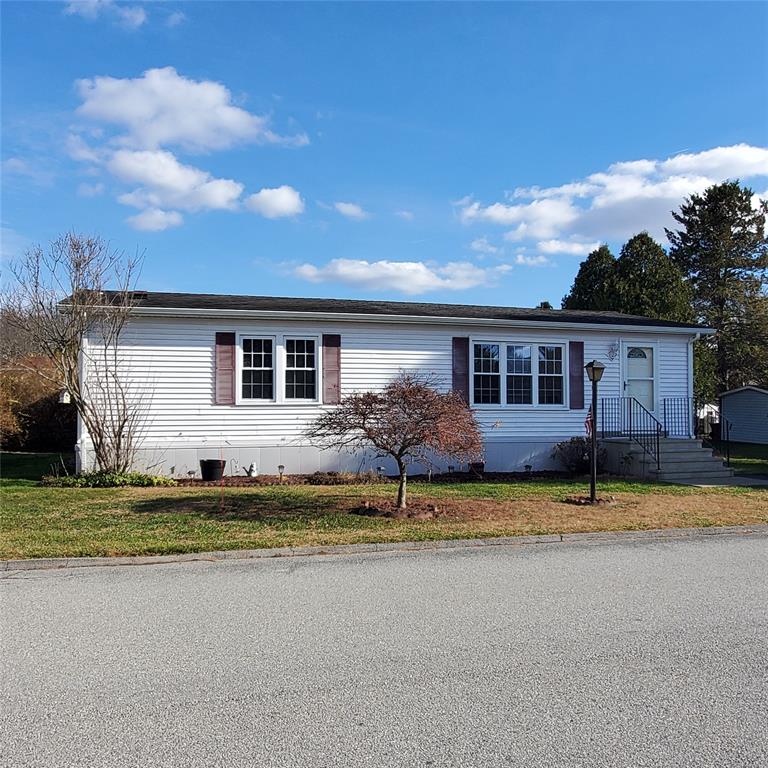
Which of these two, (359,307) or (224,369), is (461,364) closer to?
(359,307)

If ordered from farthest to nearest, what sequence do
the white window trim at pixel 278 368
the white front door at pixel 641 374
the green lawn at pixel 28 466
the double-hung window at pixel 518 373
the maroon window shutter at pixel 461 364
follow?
1. the white front door at pixel 641 374
2. the double-hung window at pixel 518 373
3. the maroon window shutter at pixel 461 364
4. the white window trim at pixel 278 368
5. the green lawn at pixel 28 466

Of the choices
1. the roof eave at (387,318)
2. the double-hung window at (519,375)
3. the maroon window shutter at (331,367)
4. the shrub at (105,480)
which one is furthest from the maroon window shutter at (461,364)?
the shrub at (105,480)

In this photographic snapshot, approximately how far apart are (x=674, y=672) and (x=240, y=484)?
10611 millimetres

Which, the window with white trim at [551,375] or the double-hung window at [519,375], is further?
the window with white trim at [551,375]

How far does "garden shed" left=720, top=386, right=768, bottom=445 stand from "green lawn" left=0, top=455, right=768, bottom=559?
18.6m

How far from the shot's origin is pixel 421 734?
3.41 metres

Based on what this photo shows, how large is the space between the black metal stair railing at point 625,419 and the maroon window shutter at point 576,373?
65 cm

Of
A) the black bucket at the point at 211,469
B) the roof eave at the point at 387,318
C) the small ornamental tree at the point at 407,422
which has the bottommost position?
the black bucket at the point at 211,469

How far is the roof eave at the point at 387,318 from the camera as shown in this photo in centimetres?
1440

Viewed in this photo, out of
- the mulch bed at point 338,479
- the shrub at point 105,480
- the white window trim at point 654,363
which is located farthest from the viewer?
the white window trim at point 654,363

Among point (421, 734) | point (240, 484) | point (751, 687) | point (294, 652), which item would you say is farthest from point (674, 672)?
point (240, 484)

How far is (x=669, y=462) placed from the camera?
51.0 ft

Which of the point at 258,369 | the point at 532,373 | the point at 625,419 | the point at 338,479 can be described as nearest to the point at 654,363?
the point at 625,419

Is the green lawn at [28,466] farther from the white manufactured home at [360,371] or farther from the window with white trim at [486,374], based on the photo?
the window with white trim at [486,374]
